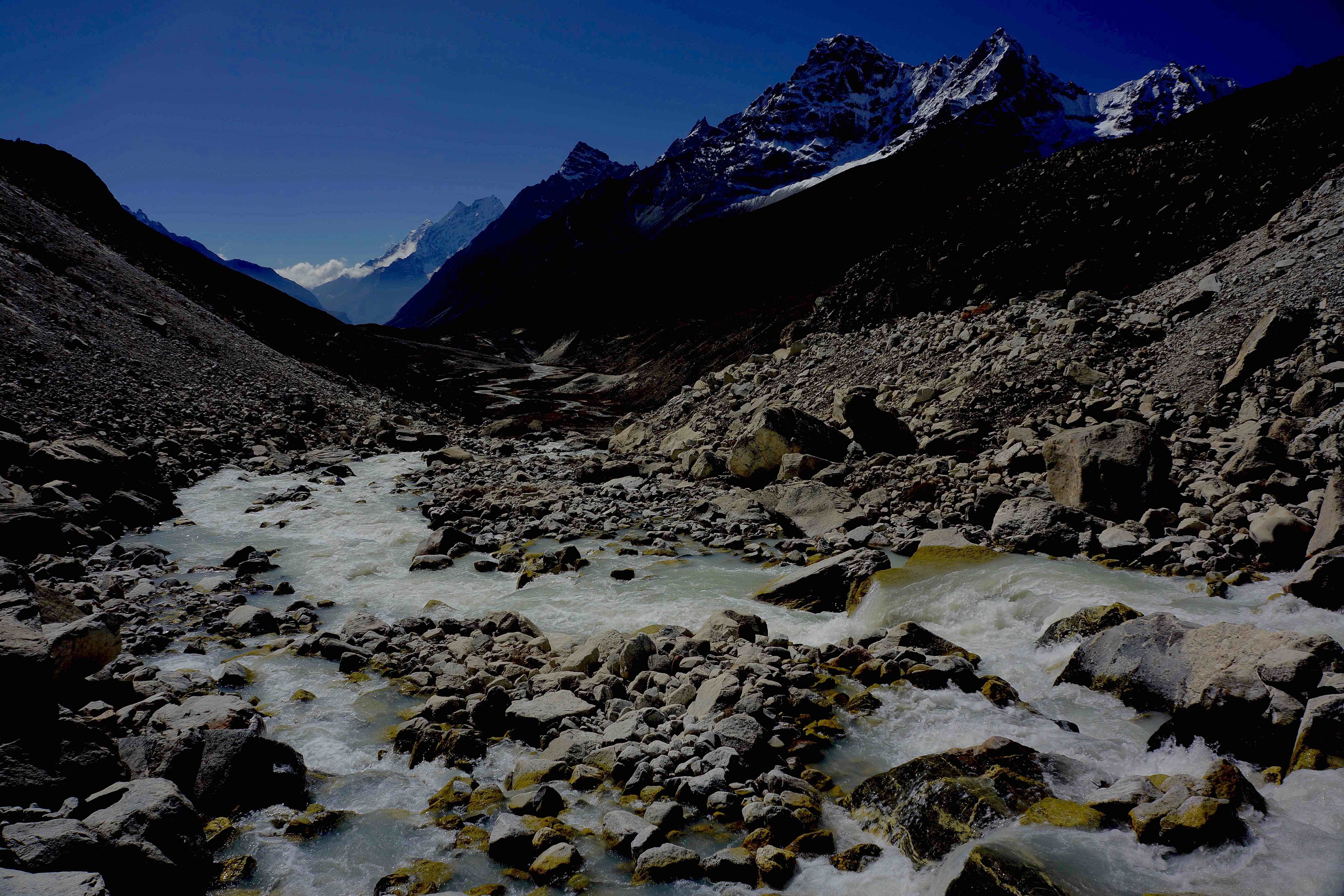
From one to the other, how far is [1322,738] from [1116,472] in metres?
8.38

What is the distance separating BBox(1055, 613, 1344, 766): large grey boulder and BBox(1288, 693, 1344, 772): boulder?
0.95ft

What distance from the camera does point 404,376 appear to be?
57062 millimetres

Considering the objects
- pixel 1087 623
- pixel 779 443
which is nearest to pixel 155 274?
pixel 779 443

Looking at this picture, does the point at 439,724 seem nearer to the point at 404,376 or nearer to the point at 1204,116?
the point at 1204,116

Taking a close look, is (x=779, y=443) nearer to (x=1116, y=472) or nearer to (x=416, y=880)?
(x=1116, y=472)

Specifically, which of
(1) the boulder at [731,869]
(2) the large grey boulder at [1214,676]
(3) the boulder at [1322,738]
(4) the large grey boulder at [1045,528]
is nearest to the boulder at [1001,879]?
(1) the boulder at [731,869]

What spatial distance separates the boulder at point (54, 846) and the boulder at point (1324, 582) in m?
13.2

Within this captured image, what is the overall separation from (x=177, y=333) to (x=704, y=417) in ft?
101

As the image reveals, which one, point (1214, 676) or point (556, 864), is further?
point (1214, 676)

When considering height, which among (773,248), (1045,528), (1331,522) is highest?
(773,248)

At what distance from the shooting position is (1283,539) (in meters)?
10.1

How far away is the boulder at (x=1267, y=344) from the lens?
47.5ft

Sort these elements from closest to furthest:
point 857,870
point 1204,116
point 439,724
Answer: point 857,870 < point 439,724 < point 1204,116

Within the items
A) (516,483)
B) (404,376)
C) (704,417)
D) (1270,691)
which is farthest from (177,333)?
(1270,691)
